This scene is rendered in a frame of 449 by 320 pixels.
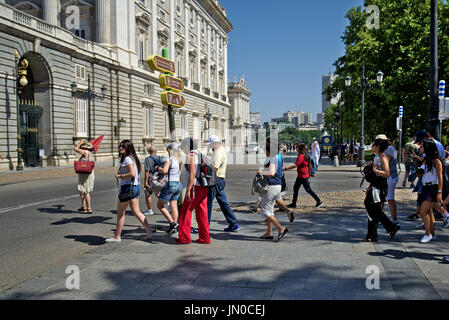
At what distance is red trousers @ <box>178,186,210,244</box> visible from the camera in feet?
20.8

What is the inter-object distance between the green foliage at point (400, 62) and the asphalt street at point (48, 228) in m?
16.1

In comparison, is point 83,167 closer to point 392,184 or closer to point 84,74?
point 392,184

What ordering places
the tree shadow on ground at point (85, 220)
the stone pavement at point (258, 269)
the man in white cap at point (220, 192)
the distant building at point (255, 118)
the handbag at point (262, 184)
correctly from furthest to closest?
1. the distant building at point (255, 118)
2. the tree shadow on ground at point (85, 220)
3. the man in white cap at point (220, 192)
4. the handbag at point (262, 184)
5. the stone pavement at point (258, 269)

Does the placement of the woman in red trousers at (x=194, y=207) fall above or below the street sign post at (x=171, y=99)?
below

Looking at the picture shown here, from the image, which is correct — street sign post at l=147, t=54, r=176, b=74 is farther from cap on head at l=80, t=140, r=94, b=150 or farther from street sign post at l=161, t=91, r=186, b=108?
cap on head at l=80, t=140, r=94, b=150

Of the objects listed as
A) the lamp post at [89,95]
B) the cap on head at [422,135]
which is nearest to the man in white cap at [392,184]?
the cap on head at [422,135]

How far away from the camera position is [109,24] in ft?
103

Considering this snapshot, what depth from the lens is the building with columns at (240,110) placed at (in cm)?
9526

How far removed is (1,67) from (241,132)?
75256 millimetres

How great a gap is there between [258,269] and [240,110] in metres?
98.4

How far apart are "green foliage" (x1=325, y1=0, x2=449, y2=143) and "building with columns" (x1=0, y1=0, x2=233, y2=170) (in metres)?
17.7

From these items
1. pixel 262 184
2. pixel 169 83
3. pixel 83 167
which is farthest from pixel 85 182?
pixel 262 184

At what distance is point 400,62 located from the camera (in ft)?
85.0

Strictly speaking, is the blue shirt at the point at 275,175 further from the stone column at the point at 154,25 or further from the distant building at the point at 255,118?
the distant building at the point at 255,118
